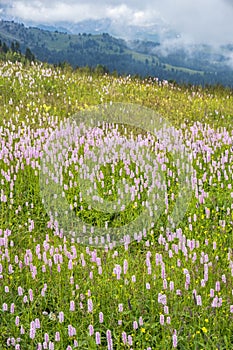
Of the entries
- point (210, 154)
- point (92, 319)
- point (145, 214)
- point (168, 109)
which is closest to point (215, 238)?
point (145, 214)

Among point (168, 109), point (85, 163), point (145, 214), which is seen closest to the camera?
point (145, 214)

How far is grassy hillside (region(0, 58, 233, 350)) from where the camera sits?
4141 mm

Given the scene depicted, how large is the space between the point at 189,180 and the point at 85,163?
1810 mm

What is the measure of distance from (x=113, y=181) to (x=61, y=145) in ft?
6.01

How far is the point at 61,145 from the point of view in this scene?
8578 mm

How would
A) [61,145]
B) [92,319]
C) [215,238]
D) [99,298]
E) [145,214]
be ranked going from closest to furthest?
[92,319] → [99,298] → [215,238] → [145,214] → [61,145]

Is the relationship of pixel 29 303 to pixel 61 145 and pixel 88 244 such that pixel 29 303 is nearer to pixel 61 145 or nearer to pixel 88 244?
pixel 88 244

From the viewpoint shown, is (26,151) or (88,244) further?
(26,151)

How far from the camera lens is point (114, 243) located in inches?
222

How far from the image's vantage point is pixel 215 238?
5734 mm

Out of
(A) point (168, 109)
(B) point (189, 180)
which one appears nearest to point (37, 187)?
(B) point (189, 180)

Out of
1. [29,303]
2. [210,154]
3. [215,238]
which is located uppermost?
[210,154]

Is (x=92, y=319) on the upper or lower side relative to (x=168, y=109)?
lower

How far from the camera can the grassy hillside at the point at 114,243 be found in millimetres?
4141
